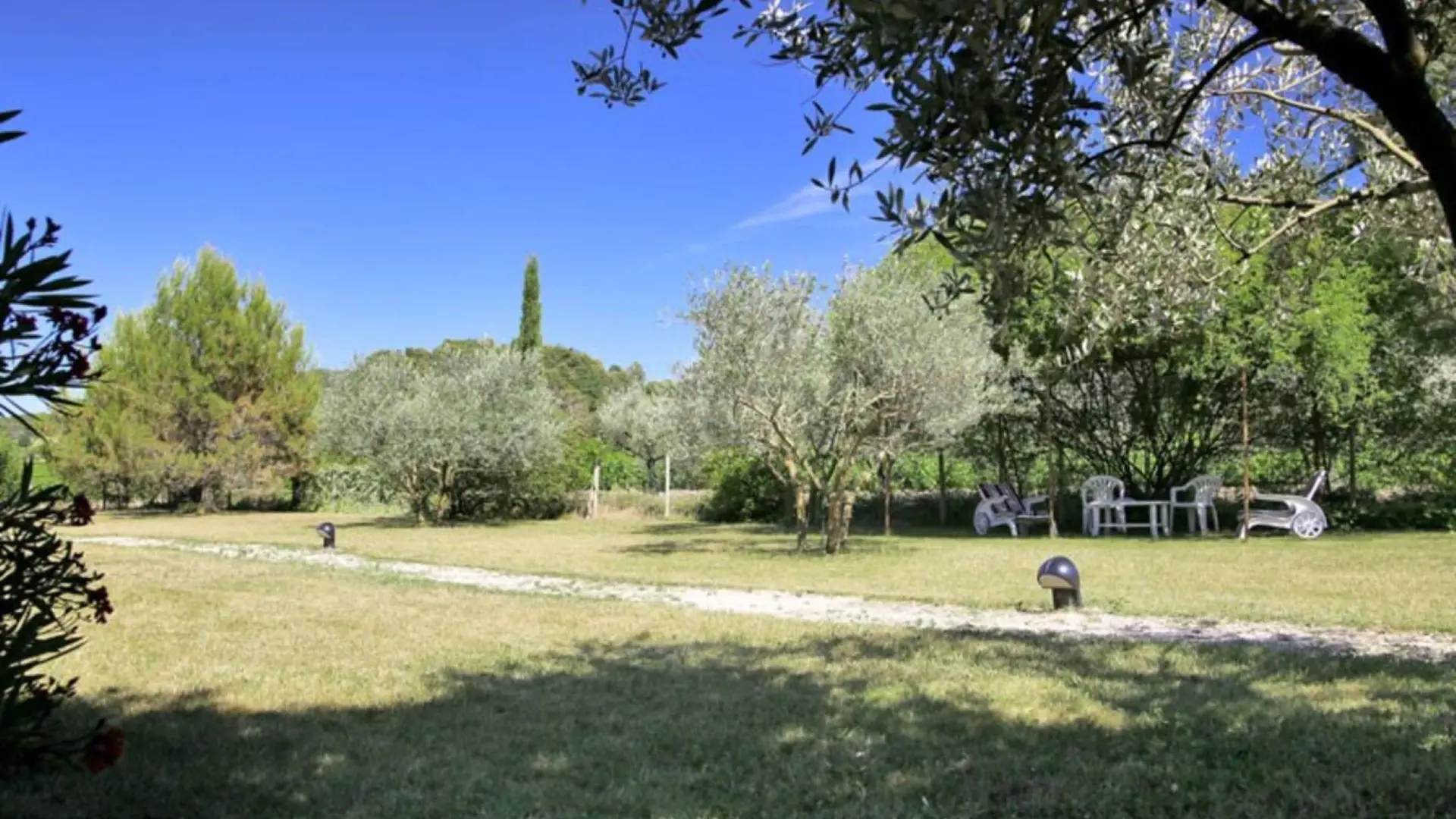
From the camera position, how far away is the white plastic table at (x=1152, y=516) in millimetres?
16969

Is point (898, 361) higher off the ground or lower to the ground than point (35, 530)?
higher

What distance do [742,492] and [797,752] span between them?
20280 millimetres

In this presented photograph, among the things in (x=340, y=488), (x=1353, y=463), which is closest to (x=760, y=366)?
(x=1353, y=463)

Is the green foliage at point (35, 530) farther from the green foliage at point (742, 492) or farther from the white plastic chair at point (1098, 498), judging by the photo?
the green foliage at point (742, 492)

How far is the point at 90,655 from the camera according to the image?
597cm

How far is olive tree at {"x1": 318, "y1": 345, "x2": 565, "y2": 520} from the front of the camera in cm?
2173

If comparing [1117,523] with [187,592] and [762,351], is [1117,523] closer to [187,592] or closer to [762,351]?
[762,351]

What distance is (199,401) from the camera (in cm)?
2939

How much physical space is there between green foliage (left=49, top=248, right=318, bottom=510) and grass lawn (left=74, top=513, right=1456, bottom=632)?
9.42 meters

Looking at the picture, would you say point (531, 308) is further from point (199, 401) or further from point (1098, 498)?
point (1098, 498)

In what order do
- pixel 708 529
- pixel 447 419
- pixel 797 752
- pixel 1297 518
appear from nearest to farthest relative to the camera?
1. pixel 797 752
2. pixel 1297 518
3. pixel 708 529
4. pixel 447 419

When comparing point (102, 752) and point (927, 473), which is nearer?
point (102, 752)

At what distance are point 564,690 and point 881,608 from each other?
405 centimetres

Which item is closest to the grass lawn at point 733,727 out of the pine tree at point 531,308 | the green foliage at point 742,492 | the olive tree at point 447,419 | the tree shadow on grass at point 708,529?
the tree shadow on grass at point 708,529
